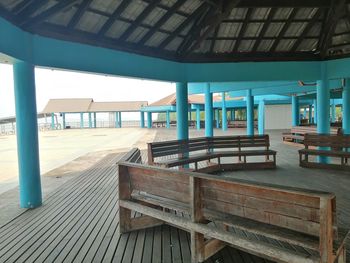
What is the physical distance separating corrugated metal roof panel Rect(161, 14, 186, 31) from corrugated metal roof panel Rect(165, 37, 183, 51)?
493 mm

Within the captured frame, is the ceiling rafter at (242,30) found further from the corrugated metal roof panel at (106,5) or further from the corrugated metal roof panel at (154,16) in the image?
the corrugated metal roof panel at (106,5)

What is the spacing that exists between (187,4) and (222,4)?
2.64ft

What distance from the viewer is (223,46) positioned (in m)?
8.38

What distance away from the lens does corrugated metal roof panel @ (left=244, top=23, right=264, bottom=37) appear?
7684 millimetres

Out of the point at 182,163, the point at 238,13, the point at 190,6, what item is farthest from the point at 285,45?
the point at 182,163

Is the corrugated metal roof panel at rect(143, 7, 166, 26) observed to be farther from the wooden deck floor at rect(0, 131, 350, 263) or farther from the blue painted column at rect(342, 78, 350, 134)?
the blue painted column at rect(342, 78, 350, 134)

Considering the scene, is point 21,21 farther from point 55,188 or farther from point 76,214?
point 55,188

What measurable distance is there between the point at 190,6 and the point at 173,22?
599 millimetres

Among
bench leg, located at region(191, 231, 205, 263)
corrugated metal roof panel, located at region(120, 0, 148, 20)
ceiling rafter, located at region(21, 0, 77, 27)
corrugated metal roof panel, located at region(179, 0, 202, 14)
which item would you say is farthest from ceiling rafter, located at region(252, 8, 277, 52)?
bench leg, located at region(191, 231, 205, 263)

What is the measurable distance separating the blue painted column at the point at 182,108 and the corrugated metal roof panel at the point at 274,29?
2.74 m

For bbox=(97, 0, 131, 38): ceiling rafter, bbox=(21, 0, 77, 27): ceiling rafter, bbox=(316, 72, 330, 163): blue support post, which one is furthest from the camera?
bbox=(316, 72, 330, 163): blue support post

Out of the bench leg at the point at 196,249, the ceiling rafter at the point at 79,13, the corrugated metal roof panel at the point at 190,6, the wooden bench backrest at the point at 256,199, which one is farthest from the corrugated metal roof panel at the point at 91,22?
the bench leg at the point at 196,249

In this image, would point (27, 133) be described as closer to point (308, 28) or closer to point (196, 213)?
point (196, 213)

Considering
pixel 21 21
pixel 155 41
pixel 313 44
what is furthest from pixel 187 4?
pixel 313 44
